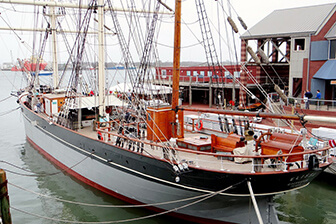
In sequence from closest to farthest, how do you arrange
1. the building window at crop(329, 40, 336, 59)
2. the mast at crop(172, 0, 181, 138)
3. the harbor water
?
1. the mast at crop(172, 0, 181, 138)
2. the harbor water
3. the building window at crop(329, 40, 336, 59)

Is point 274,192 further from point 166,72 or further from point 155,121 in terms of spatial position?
point 166,72

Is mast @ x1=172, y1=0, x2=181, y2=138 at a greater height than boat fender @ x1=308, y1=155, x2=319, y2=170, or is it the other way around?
mast @ x1=172, y1=0, x2=181, y2=138

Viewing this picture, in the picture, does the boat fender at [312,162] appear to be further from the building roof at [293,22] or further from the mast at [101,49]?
the building roof at [293,22]

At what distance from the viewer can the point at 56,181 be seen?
1838cm

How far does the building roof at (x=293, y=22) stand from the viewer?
27.1m

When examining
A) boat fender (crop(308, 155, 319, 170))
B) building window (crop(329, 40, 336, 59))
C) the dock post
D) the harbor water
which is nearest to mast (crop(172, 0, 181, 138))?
the harbor water

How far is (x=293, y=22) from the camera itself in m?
29.5

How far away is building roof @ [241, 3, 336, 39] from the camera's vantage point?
88.9 feet

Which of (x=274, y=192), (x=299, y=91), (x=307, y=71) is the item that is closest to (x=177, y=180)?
(x=274, y=192)

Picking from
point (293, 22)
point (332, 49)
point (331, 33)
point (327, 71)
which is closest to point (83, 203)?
point (327, 71)

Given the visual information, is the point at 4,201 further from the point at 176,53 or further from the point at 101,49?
the point at 101,49

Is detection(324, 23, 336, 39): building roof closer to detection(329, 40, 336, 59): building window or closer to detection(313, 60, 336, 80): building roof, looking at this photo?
detection(329, 40, 336, 59): building window

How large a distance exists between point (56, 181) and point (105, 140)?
16.1 ft

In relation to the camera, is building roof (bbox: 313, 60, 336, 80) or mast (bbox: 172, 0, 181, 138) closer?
mast (bbox: 172, 0, 181, 138)
